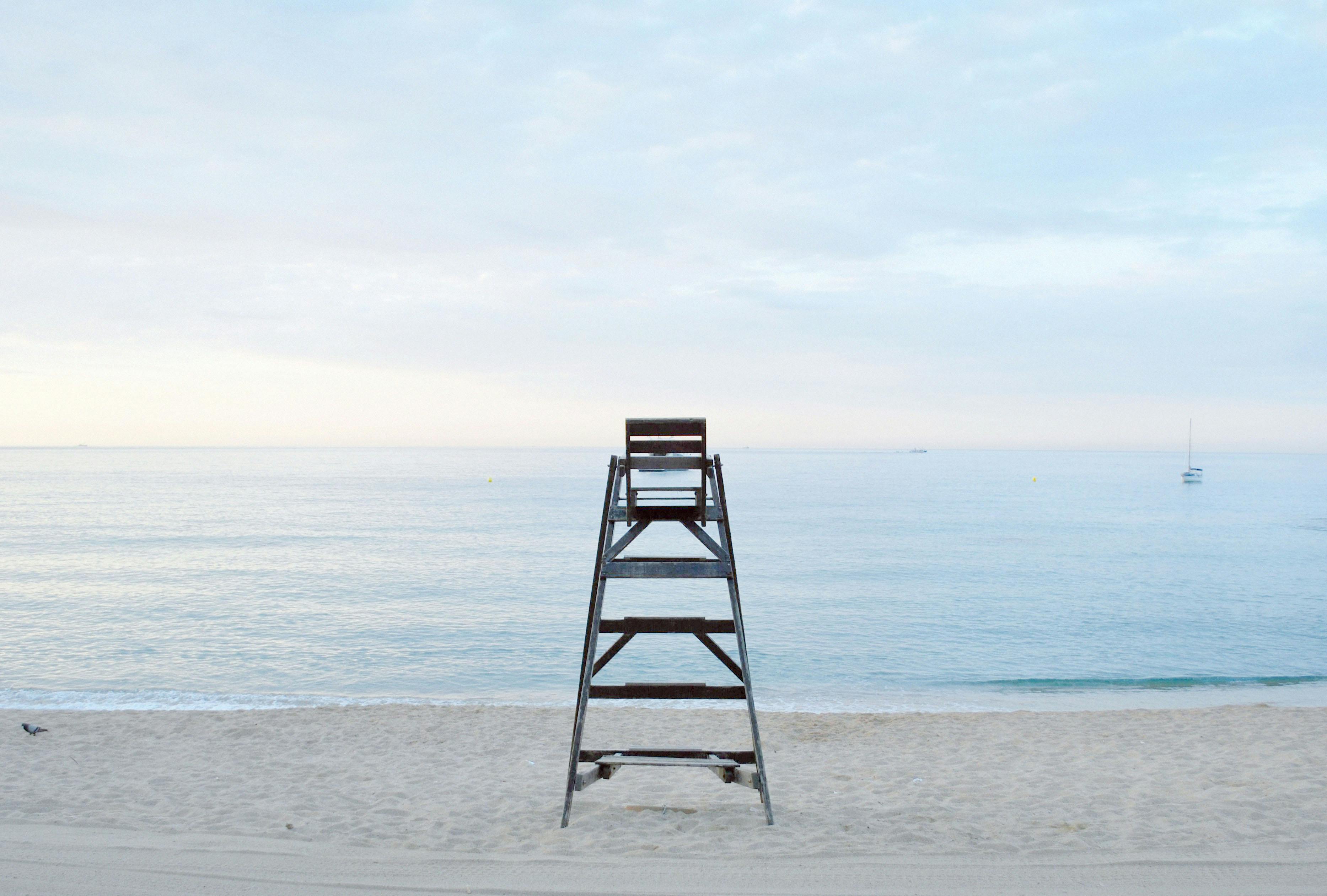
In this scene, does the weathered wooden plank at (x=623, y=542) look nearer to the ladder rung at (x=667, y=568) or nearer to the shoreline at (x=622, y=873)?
the ladder rung at (x=667, y=568)

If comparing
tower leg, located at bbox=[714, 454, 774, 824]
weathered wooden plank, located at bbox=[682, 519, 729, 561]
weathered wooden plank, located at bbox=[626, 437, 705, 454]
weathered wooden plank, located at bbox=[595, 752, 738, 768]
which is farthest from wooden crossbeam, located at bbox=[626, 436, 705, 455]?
weathered wooden plank, located at bbox=[595, 752, 738, 768]

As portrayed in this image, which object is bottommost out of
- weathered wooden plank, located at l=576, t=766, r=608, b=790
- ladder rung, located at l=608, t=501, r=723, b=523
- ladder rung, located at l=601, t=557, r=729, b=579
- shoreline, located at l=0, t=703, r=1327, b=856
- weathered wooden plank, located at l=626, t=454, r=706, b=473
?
shoreline, located at l=0, t=703, r=1327, b=856

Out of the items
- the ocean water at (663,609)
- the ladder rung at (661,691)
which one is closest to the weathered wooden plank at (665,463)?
the ladder rung at (661,691)

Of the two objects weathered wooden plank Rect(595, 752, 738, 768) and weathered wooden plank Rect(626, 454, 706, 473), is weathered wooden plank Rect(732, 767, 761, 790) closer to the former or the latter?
weathered wooden plank Rect(595, 752, 738, 768)

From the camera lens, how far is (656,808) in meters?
6.96

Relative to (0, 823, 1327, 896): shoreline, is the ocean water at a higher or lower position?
lower

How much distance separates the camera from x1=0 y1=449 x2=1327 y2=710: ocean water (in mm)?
16062

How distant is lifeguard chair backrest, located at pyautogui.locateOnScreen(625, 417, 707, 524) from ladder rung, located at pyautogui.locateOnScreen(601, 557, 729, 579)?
32 cm

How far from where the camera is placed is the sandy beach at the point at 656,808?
5.63 meters

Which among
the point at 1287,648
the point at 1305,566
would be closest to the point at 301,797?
the point at 1287,648

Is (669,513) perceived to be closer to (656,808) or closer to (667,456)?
(667,456)

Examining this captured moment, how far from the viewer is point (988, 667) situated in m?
17.9

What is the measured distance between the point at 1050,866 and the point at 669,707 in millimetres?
7973

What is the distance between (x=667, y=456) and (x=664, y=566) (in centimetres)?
79
